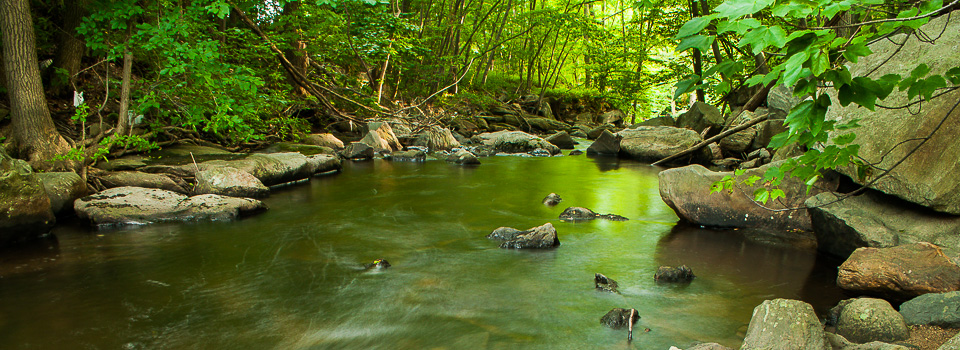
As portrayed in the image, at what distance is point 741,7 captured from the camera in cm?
179

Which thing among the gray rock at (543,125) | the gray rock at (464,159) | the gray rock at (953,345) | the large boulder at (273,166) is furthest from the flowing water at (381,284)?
the gray rock at (543,125)

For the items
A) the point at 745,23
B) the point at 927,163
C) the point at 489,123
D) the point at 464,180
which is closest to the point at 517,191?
the point at 464,180

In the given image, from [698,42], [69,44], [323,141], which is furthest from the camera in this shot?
[323,141]

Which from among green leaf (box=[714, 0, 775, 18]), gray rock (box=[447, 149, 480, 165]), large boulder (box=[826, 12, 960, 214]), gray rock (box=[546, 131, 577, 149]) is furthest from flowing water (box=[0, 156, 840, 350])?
gray rock (box=[546, 131, 577, 149])

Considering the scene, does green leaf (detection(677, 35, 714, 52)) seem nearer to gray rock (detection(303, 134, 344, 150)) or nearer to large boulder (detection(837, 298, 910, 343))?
large boulder (detection(837, 298, 910, 343))

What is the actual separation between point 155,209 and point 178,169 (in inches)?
70.1

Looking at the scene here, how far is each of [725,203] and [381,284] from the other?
183 inches

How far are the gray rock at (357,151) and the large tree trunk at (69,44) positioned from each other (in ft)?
20.6

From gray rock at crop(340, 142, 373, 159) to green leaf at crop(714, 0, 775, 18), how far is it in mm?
13057

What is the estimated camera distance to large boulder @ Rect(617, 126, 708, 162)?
1422 cm

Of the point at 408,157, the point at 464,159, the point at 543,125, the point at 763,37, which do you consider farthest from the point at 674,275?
the point at 543,125

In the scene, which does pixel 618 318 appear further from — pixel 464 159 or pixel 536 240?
pixel 464 159

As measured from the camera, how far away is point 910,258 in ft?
13.8

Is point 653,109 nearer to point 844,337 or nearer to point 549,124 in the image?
point 549,124
